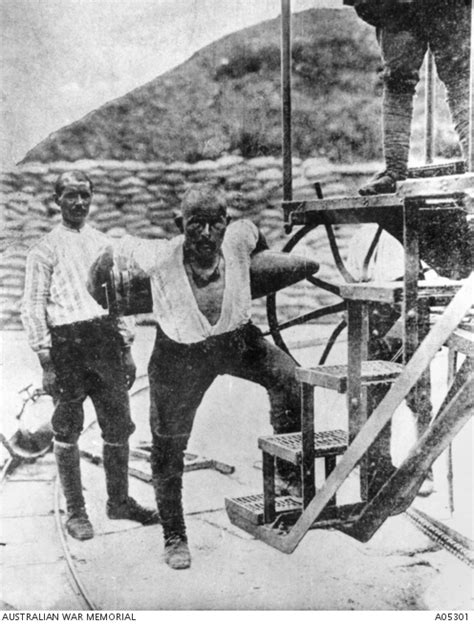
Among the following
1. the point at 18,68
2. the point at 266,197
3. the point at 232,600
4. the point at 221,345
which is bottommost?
the point at 232,600

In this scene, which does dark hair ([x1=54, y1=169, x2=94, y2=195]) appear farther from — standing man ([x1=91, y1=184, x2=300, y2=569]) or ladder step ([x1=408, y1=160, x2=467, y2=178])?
ladder step ([x1=408, y1=160, x2=467, y2=178])

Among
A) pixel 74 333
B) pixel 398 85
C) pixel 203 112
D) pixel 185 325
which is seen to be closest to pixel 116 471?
pixel 74 333

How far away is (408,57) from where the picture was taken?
3949 mm

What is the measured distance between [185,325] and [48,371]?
76cm

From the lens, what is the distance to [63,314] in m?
4.17

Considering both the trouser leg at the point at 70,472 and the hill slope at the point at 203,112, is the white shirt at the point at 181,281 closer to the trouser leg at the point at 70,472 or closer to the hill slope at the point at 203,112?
the hill slope at the point at 203,112

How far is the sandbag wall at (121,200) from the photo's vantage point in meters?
4.17

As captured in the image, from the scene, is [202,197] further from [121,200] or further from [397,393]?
[397,393]

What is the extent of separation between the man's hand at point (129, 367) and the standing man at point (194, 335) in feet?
0.56

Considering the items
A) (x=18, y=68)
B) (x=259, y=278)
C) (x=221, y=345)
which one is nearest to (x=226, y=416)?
(x=221, y=345)

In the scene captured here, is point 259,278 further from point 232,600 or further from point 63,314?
point 232,600

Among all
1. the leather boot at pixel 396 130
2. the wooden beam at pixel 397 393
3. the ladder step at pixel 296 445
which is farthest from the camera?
the leather boot at pixel 396 130

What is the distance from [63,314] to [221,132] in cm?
128

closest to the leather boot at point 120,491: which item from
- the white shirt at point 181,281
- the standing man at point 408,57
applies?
the white shirt at point 181,281
